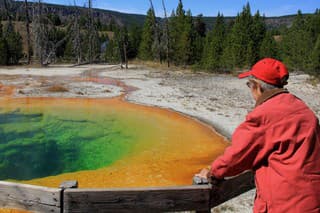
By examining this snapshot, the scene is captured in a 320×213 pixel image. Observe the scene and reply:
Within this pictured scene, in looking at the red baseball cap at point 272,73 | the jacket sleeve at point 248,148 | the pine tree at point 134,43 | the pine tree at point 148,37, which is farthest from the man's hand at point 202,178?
the pine tree at point 134,43

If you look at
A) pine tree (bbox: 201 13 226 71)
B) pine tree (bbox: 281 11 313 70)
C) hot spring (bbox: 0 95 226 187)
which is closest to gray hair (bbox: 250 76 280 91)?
hot spring (bbox: 0 95 226 187)

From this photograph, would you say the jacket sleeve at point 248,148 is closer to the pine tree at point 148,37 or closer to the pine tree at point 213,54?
the pine tree at point 213,54

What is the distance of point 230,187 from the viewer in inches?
89.0

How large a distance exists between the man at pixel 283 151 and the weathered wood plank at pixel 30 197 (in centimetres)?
111

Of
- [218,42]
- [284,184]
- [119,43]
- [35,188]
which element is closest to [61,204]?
[35,188]

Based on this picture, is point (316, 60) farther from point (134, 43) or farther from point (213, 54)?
point (134, 43)

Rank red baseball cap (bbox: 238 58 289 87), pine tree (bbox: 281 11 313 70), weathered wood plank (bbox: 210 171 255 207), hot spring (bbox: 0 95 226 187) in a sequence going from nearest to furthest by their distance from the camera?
red baseball cap (bbox: 238 58 289 87) → weathered wood plank (bbox: 210 171 255 207) → hot spring (bbox: 0 95 226 187) → pine tree (bbox: 281 11 313 70)

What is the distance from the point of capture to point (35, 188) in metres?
2.10

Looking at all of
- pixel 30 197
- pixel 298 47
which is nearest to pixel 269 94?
pixel 30 197

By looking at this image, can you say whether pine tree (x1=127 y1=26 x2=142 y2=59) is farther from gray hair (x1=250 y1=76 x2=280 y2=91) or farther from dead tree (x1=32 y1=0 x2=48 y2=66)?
gray hair (x1=250 y1=76 x2=280 y2=91)

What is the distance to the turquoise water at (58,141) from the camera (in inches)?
304

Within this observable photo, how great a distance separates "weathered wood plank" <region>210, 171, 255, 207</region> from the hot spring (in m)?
3.84

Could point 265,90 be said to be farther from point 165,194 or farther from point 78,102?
point 78,102

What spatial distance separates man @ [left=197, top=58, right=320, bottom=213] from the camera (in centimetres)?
158
